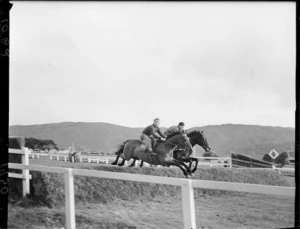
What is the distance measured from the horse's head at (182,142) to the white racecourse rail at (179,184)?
1.40 feet

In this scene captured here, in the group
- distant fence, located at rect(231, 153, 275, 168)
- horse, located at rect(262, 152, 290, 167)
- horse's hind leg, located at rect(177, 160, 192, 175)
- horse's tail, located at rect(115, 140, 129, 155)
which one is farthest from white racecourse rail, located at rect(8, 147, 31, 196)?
horse, located at rect(262, 152, 290, 167)

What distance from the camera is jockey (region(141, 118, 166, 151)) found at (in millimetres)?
3918

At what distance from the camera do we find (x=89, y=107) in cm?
392

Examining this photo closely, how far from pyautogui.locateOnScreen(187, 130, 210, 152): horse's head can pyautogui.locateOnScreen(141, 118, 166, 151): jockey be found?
0.81 feet

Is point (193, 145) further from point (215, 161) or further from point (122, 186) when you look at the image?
point (122, 186)

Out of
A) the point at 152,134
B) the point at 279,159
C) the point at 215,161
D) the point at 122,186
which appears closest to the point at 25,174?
the point at 122,186

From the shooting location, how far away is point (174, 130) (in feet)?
12.9

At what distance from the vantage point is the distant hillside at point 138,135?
12.4 feet

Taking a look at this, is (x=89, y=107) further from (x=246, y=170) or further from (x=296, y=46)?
(x=296, y=46)

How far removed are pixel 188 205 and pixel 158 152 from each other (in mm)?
611

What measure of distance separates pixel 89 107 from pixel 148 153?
668 mm

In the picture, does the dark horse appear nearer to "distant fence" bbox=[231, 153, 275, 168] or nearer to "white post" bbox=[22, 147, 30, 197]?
"distant fence" bbox=[231, 153, 275, 168]

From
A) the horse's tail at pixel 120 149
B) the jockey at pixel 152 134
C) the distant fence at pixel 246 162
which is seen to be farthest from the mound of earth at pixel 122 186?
the jockey at pixel 152 134

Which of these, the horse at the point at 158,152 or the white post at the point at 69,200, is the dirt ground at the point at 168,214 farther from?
the horse at the point at 158,152
